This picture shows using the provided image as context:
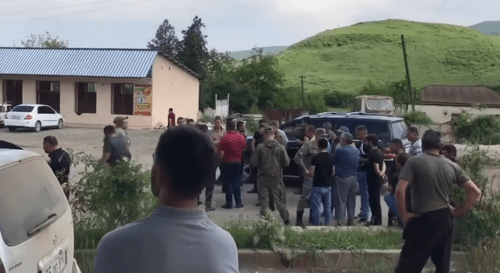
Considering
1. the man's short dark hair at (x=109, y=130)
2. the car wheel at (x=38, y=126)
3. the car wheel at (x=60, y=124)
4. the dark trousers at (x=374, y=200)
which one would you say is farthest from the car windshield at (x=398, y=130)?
the car wheel at (x=60, y=124)

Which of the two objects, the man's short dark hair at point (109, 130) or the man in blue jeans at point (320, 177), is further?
the man's short dark hair at point (109, 130)

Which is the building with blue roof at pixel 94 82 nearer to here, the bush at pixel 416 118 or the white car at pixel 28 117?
the white car at pixel 28 117

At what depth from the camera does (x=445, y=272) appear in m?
5.99

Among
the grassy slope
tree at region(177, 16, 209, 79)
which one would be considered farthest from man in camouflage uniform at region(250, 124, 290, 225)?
the grassy slope

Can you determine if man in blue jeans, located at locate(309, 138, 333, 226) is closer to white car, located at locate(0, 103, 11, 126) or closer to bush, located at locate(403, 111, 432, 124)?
bush, located at locate(403, 111, 432, 124)

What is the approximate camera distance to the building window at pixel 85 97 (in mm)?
41562

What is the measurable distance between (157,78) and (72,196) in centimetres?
3337

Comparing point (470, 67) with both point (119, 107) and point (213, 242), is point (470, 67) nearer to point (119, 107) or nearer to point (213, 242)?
point (119, 107)

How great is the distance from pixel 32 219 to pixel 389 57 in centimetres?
12094

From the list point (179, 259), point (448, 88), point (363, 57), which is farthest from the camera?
point (363, 57)

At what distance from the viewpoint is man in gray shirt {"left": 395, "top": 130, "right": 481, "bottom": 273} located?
5875 mm

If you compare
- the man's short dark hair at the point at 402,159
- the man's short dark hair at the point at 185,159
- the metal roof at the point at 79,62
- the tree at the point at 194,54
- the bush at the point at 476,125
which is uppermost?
the tree at the point at 194,54

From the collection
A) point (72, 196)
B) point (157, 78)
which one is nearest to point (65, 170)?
point (72, 196)

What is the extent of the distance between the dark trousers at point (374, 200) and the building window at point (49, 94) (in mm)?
34504
